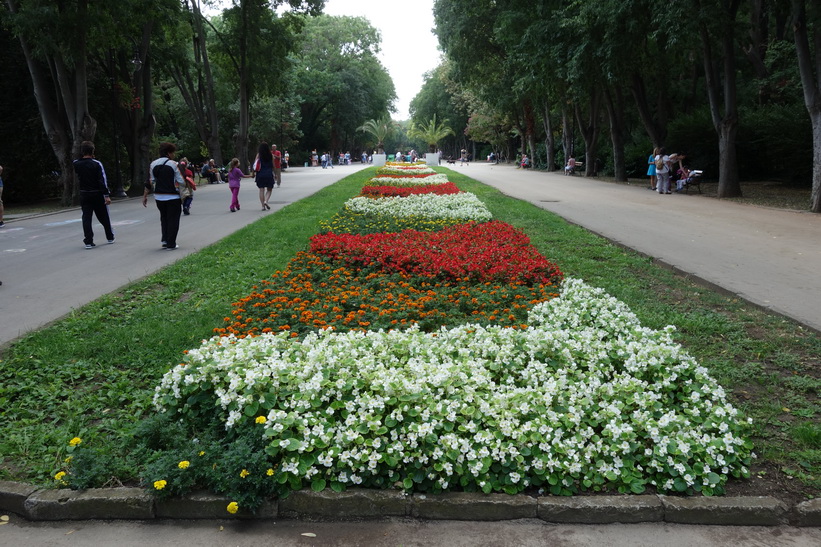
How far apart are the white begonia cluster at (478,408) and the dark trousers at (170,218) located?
6.78m

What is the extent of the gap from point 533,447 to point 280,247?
25.1ft

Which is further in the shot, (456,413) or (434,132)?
(434,132)

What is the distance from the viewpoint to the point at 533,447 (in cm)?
334

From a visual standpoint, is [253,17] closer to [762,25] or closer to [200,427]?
[762,25]

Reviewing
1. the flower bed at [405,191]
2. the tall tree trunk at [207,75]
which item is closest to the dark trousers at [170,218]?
the flower bed at [405,191]

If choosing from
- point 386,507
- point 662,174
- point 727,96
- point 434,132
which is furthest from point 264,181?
point 434,132

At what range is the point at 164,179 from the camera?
10320 millimetres

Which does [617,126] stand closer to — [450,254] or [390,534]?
[450,254]

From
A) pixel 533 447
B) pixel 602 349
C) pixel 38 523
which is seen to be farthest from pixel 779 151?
pixel 38 523

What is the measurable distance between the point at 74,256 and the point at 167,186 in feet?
6.21

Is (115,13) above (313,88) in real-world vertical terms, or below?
below

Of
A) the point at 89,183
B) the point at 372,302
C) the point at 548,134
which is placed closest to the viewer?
the point at 372,302

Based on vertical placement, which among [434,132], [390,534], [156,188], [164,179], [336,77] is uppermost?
[336,77]

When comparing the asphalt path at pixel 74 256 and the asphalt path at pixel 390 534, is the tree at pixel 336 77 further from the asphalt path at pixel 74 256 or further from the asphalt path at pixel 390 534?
the asphalt path at pixel 390 534
